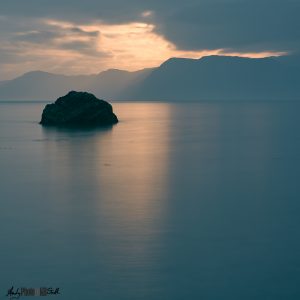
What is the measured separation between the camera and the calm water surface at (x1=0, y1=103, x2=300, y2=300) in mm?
18109

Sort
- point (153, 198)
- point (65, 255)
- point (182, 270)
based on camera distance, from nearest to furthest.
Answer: point (182, 270) → point (65, 255) → point (153, 198)

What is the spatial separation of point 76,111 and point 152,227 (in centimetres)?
7787

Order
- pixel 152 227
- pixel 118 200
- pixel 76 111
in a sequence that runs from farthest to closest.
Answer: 1. pixel 76 111
2. pixel 118 200
3. pixel 152 227

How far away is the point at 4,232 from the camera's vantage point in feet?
79.5

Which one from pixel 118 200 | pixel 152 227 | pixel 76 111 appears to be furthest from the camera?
pixel 76 111

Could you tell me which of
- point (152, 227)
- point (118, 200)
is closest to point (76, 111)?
point (118, 200)

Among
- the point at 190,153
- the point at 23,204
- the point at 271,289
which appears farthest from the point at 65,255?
the point at 190,153

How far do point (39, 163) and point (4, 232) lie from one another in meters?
24.8

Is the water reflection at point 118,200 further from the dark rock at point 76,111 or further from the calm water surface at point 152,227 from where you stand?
the dark rock at point 76,111

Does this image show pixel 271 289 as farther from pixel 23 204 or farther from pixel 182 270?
pixel 23 204

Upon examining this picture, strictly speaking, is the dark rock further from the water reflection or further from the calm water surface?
the calm water surface

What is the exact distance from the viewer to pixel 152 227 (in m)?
25.2

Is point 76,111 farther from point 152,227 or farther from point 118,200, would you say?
point 152,227

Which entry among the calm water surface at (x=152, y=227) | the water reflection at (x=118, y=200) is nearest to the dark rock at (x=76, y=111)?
the water reflection at (x=118, y=200)
